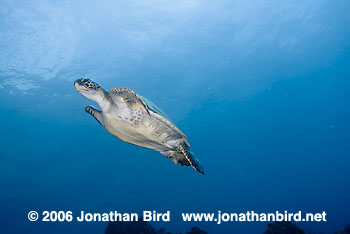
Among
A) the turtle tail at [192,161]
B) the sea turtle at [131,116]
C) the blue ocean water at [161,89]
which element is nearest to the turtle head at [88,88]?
the sea turtle at [131,116]

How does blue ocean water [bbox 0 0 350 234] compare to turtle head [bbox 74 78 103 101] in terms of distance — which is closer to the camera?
turtle head [bbox 74 78 103 101]

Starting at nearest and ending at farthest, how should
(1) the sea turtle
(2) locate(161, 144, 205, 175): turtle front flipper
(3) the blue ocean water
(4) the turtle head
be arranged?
(1) the sea turtle → (4) the turtle head → (2) locate(161, 144, 205, 175): turtle front flipper → (3) the blue ocean water

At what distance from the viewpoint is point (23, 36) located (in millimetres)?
13125

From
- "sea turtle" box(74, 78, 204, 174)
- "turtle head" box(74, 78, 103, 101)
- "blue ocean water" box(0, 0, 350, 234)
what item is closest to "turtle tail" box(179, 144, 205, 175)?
"sea turtle" box(74, 78, 204, 174)

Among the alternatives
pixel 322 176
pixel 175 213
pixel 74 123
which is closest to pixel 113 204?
pixel 175 213

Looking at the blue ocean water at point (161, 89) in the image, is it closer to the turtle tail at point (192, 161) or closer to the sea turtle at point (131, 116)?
the sea turtle at point (131, 116)

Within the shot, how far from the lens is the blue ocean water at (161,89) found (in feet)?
46.5

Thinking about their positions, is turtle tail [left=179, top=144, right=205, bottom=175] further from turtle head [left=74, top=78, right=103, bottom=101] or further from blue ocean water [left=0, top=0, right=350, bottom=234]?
blue ocean water [left=0, top=0, right=350, bottom=234]

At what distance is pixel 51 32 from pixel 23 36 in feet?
5.88

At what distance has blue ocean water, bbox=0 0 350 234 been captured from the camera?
14.2 metres

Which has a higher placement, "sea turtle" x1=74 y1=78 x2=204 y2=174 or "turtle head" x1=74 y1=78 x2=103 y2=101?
"turtle head" x1=74 y1=78 x2=103 y2=101

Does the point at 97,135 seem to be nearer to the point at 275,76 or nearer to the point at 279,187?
the point at 275,76

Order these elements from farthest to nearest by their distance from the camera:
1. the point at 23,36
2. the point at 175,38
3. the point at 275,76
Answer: the point at 275,76 → the point at 175,38 → the point at 23,36

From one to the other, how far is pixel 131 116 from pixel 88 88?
98cm
